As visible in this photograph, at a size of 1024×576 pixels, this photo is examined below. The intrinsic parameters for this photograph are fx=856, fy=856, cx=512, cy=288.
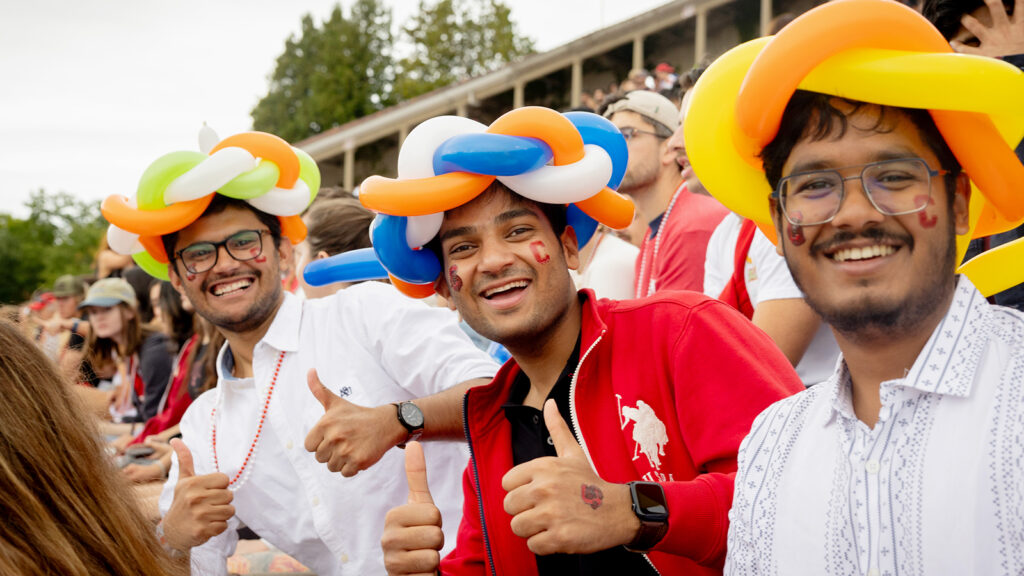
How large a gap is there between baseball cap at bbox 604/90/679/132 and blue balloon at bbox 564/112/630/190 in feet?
7.25

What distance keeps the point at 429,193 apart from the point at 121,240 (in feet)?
6.27

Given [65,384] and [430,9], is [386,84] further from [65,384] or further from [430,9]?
[65,384]

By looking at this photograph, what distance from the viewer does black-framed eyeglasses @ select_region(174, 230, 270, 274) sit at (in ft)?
11.6

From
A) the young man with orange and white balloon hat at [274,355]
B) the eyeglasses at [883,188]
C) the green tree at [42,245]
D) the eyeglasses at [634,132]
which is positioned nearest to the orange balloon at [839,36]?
the eyeglasses at [883,188]

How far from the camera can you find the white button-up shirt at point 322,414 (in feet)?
10.8

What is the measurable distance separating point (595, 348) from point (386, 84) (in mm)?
39547

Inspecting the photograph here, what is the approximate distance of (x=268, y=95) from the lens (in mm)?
44844

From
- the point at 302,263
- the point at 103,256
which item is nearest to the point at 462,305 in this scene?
the point at 302,263

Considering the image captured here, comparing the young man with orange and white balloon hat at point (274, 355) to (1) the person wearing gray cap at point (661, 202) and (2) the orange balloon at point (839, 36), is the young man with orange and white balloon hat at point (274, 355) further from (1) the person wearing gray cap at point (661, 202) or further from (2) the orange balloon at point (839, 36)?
(2) the orange balloon at point (839, 36)

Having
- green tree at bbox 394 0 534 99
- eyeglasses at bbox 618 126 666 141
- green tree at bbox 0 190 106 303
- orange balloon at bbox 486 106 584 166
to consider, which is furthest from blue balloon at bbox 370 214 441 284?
green tree at bbox 0 190 106 303

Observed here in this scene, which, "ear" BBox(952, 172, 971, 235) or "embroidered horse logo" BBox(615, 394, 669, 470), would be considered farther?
"embroidered horse logo" BBox(615, 394, 669, 470)

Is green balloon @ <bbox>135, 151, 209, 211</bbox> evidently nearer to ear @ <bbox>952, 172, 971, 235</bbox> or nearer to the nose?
the nose

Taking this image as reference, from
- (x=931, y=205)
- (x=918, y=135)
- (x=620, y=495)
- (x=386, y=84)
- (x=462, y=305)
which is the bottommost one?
(x=620, y=495)

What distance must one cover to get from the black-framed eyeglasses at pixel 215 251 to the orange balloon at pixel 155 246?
0.14m
